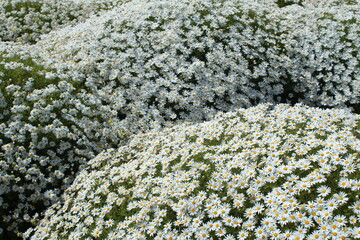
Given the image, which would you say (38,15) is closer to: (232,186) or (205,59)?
(205,59)

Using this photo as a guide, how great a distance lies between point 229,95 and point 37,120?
6000 millimetres

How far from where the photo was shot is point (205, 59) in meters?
12.6

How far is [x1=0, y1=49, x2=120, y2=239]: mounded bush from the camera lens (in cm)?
862

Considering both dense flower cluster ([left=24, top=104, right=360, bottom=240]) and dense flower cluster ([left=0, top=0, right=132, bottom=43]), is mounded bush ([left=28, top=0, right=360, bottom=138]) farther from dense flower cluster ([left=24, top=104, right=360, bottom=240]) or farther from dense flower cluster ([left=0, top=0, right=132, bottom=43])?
dense flower cluster ([left=0, top=0, right=132, bottom=43])

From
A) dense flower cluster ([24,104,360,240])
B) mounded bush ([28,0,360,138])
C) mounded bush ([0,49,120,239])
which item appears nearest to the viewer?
dense flower cluster ([24,104,360,240])

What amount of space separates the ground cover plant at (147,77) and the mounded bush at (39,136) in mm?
29

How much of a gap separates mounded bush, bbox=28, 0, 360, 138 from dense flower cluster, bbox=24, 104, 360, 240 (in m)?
2.62

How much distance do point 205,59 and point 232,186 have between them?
7.12 m

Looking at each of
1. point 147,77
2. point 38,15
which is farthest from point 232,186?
point 38,15

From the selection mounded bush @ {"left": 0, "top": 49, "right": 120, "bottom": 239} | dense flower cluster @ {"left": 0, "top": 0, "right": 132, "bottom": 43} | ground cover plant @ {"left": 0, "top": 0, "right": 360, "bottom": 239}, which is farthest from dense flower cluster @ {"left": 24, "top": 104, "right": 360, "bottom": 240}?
dense flower cluster @ {"left": 0, "top": 0, "right": 132, "bottom": 43}

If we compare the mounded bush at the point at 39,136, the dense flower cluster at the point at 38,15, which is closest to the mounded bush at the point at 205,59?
the mounded bush at the point at 39,136

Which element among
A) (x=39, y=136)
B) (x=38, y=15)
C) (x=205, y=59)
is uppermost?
(x=38, y=15)

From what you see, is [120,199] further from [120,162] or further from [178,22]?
[178,22]

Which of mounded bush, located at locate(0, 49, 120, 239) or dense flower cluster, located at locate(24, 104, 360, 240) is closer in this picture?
dense flower cluster, located at locate(24, 104, 360, 240)
